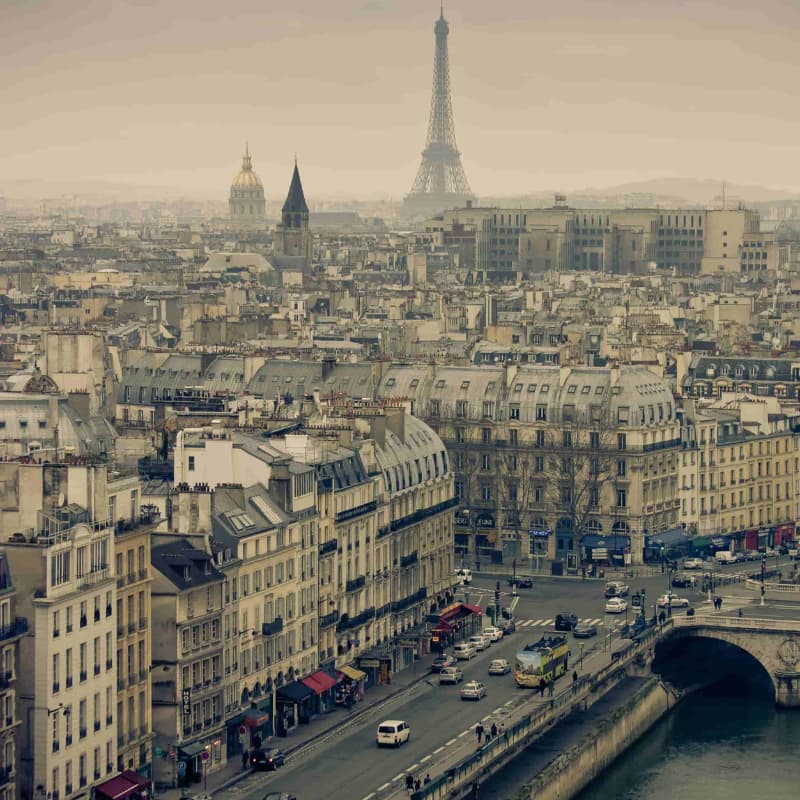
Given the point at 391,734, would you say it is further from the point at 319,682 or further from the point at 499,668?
the point at 499,668

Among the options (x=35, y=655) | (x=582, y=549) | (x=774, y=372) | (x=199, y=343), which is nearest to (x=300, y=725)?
(x=35, y=655)

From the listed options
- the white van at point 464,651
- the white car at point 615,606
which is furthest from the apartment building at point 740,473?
the white van at point 464,651

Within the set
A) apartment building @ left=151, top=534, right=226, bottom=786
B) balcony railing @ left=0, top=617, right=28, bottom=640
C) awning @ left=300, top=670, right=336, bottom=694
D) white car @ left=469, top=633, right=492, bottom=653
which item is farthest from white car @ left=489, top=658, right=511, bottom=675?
balcony railing @ left=0, top=617, right=28, bottom=640

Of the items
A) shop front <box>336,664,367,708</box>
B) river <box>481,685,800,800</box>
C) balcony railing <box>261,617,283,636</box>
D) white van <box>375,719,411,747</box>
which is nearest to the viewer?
white van <box>375,719,411,747</box>

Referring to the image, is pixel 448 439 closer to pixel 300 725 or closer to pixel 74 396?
pixel 74 396

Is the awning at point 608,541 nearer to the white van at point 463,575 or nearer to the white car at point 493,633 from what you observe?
the white van at point 463,575

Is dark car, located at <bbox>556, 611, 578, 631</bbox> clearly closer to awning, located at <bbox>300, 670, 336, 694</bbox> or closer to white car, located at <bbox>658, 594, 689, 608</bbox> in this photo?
white car, located at <bbox>658, 594, 689, 608</bbox>

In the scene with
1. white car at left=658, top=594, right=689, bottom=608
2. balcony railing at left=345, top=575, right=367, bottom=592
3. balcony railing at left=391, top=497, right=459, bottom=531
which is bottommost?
white car at left=658, top=594, right=689, bottom=608
